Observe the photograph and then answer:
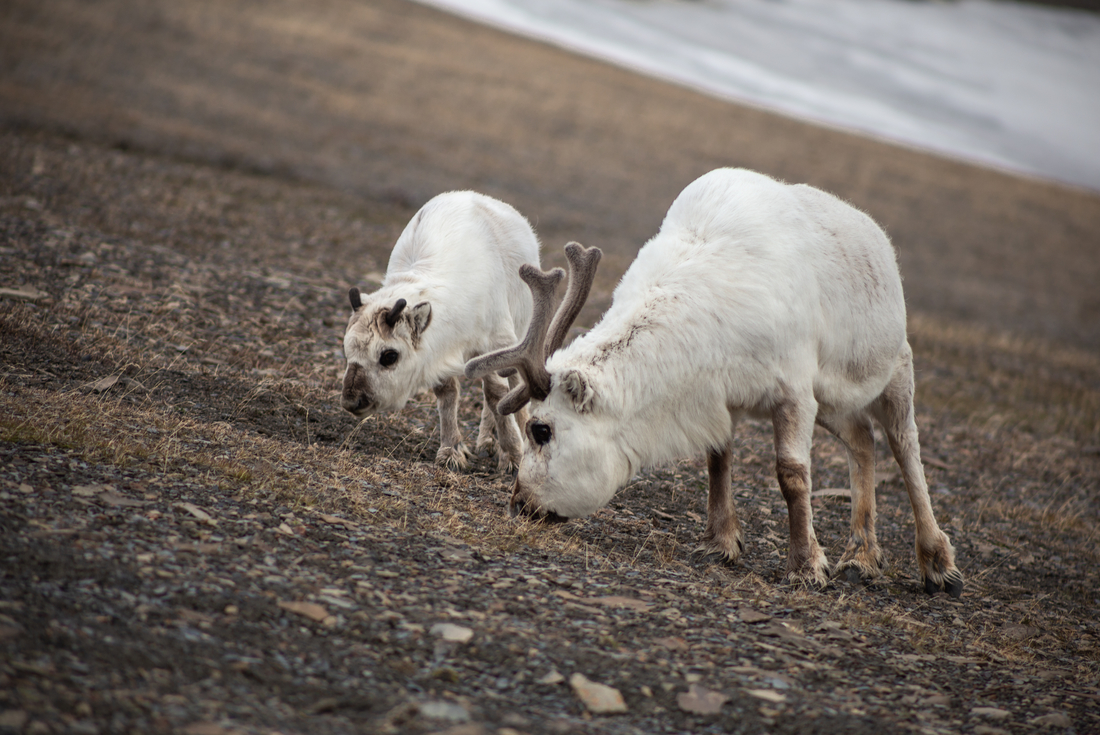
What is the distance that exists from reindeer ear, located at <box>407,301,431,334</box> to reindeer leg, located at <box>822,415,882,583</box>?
331 centimetres

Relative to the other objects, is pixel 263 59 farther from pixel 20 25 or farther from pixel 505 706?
pixel 505 706

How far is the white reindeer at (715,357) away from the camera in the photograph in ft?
18.8

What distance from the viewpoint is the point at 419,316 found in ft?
23.7

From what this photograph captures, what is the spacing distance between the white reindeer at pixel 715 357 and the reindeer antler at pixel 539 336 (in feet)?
0.03

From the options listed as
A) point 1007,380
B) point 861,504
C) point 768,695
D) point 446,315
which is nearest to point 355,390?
point 446,315

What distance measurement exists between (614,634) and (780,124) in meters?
41.3

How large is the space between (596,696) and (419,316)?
3894mm

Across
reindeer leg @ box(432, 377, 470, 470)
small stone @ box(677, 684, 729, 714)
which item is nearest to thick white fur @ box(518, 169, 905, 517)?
small stone @ box(677, 684, 729, 714)

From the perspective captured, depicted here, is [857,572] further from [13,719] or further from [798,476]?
[13,719]

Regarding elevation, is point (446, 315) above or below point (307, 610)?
above

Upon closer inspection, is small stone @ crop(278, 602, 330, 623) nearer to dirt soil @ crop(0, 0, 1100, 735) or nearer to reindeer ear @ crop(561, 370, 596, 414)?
dirt soil @ crop(0, 0, 1100, 735)

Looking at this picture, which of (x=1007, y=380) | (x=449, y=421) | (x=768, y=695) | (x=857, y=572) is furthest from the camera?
(x=1007, y=380)

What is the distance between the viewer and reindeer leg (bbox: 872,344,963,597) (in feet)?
22.5

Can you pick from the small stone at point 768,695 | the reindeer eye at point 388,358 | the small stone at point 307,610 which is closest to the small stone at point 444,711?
the small stone at point 307,610
